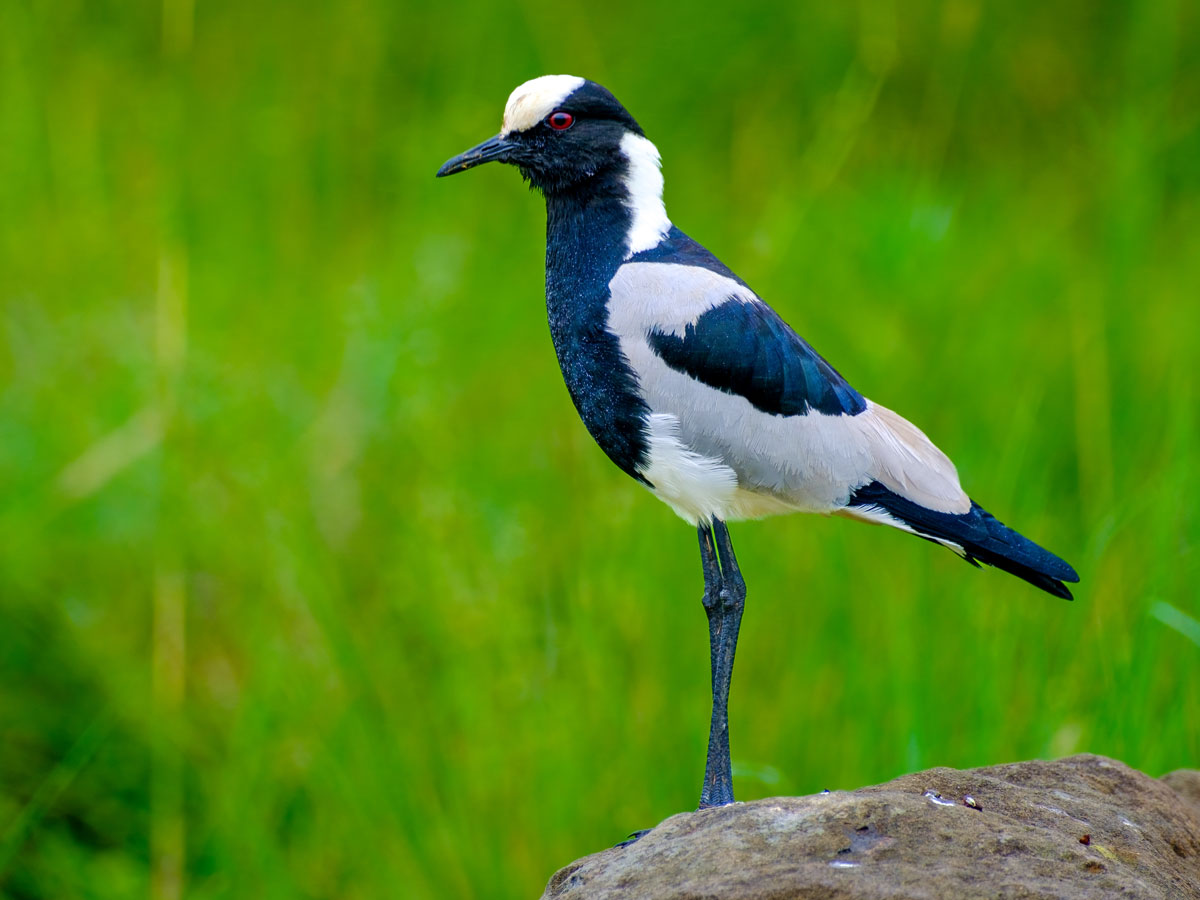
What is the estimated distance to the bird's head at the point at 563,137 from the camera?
3002 millimetres

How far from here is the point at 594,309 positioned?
2910 mm

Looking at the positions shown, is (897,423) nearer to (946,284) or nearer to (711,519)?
(711,519)

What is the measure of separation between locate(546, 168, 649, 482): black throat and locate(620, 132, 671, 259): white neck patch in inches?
0.8

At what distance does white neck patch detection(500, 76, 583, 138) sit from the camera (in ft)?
9.82

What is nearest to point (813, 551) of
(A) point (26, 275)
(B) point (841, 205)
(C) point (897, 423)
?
(C) point (897, 423)

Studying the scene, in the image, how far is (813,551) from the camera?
4285 mm

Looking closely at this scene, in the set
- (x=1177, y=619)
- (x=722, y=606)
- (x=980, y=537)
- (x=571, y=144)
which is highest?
(x=571, y=144)

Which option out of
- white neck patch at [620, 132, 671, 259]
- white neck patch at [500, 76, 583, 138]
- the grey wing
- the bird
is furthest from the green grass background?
white neck patch at [500, 76, 583, 138]

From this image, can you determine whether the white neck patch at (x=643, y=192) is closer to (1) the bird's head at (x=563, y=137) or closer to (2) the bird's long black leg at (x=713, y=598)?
(1) the bird's head at (x=563, y=137)

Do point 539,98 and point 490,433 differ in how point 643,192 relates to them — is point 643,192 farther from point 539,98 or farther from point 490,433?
point 490,433

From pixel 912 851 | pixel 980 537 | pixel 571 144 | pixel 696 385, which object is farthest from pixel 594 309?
pixel 912 851

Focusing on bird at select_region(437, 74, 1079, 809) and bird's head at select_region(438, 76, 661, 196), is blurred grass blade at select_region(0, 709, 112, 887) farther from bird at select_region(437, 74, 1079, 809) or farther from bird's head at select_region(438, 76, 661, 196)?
bird's head at select_region(438, 76, 661, 196)

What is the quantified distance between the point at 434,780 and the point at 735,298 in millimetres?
1800

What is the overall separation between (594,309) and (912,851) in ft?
4.19
